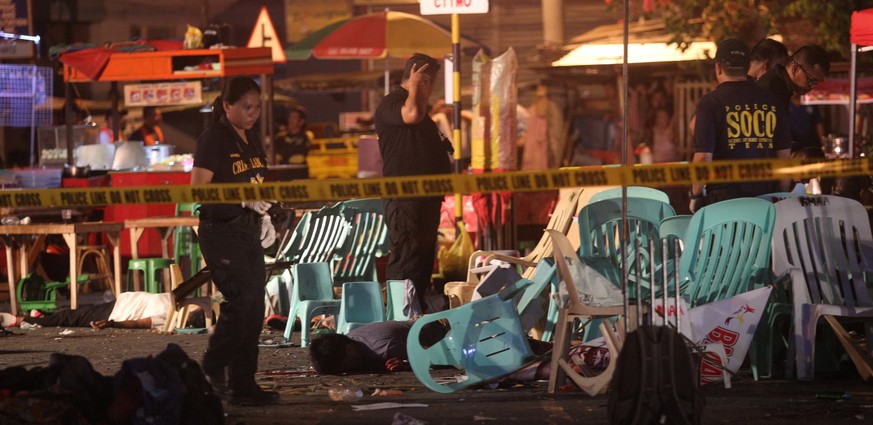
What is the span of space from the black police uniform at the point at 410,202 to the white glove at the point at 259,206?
2.45 m

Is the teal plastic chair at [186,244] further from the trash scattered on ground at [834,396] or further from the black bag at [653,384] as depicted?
the black bag at [653,384]

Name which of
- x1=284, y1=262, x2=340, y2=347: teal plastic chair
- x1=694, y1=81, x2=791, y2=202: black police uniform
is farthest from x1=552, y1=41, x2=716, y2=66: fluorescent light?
x1=694, y1=81, x2=791, y2=202: black police uniform

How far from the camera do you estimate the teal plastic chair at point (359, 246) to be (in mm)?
11789

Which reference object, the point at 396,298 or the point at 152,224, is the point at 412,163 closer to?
the point at 396,298

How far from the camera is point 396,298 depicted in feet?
33.1

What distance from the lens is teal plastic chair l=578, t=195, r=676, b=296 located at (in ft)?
29.2

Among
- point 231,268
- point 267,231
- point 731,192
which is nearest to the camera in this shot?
point 231,268

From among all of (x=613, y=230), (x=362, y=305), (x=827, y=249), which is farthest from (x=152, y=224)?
(x=827, y=249)

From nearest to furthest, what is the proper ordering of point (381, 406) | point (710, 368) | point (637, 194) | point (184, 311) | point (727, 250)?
point (381, 406) < point (710, 368) < point (727, 250) < point (637, 194) < point (184, 311)

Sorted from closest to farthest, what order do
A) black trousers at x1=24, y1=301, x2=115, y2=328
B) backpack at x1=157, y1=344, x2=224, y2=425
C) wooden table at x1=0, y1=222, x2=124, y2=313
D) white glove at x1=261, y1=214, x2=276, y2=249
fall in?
1. backpack at x1=157, y1=344, x2=224, y2=425
2. white glove at x1=261, y1=214, x2=276, y2=249
3. black trousers at x1=24, y1=301, x2=115, y2=328
4. wooden table at x1=0, y1=222, x2=124, y2=313

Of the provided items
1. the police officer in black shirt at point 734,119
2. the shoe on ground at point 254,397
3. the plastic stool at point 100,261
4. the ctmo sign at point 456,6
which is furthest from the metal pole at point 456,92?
the shoe on ground at point 254,397

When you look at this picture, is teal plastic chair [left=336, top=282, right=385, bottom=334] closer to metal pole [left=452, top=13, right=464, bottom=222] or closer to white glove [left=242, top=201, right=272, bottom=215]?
white glove [left=242, top=201, right=272, bottom=215]

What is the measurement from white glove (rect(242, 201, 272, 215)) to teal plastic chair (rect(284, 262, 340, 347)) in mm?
2813

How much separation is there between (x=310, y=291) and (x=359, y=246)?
0.95m
